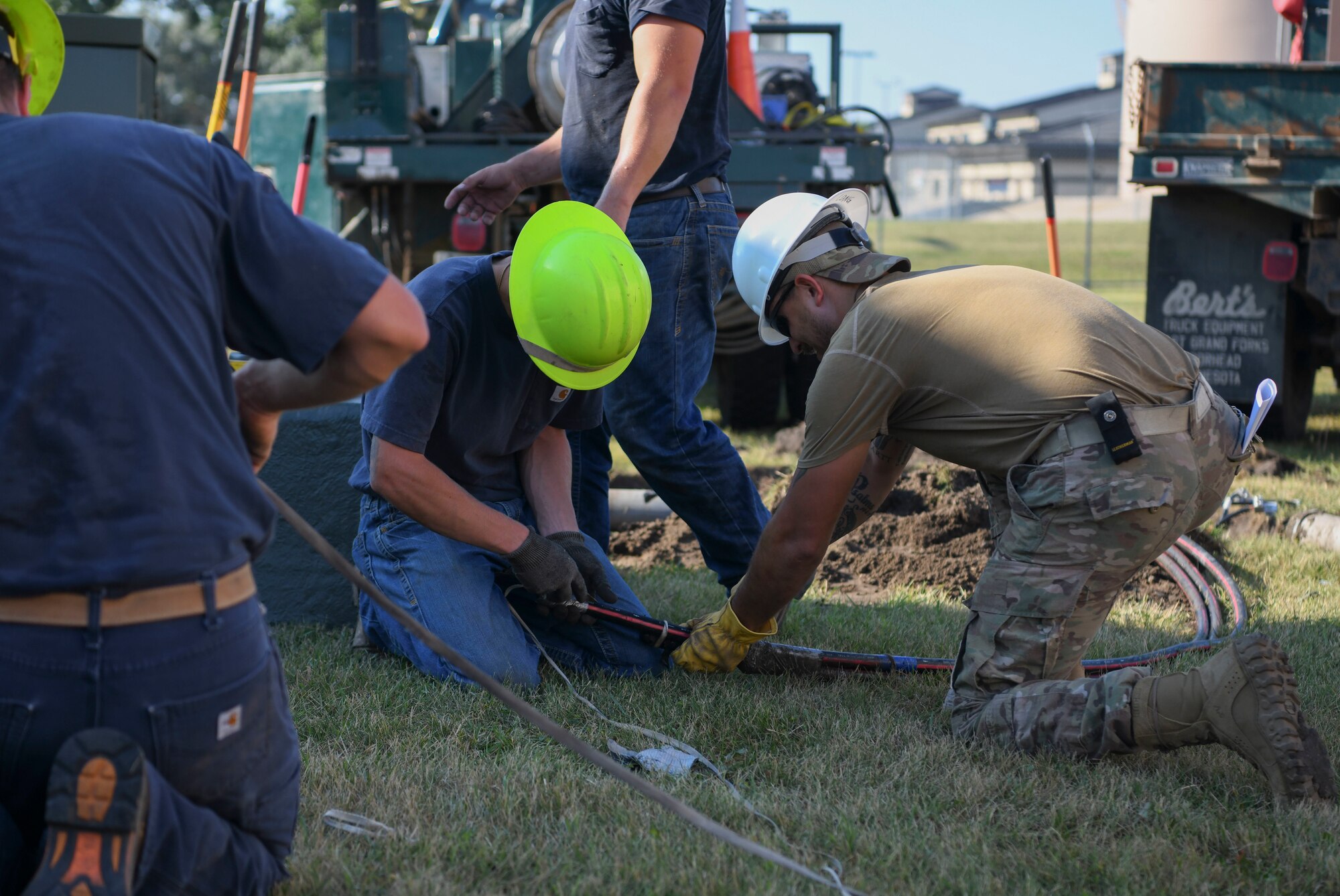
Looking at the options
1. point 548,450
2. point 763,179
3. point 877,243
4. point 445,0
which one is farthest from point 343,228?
point 877,243

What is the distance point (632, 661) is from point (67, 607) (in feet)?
7.13

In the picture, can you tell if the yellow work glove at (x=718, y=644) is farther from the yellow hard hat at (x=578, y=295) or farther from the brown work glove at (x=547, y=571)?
the yellow hard hat at (x=578, y=295)

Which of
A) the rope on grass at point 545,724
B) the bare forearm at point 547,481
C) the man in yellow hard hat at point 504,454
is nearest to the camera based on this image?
the rope on grass at point 545,724

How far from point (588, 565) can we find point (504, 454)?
42 cm

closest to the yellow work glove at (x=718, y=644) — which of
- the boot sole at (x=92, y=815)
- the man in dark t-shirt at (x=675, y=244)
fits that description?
the man in dark t-shirt at (x=675, y=244)

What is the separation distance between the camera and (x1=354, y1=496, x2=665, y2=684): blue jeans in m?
3.72

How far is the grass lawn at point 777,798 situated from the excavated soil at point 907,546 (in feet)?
2.68

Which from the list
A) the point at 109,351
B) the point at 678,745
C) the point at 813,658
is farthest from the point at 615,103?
the point at 109,351

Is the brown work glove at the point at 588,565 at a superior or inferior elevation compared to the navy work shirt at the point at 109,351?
inferior

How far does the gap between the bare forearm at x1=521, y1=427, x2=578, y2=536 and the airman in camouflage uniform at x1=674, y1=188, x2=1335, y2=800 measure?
2.98 feet

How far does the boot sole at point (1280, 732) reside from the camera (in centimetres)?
278

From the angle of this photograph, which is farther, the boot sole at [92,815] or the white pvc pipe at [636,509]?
the white pvc pipe at [636,509]

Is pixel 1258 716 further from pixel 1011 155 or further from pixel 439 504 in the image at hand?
pixel 1011 155

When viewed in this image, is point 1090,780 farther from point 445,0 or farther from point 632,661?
point 445,0
